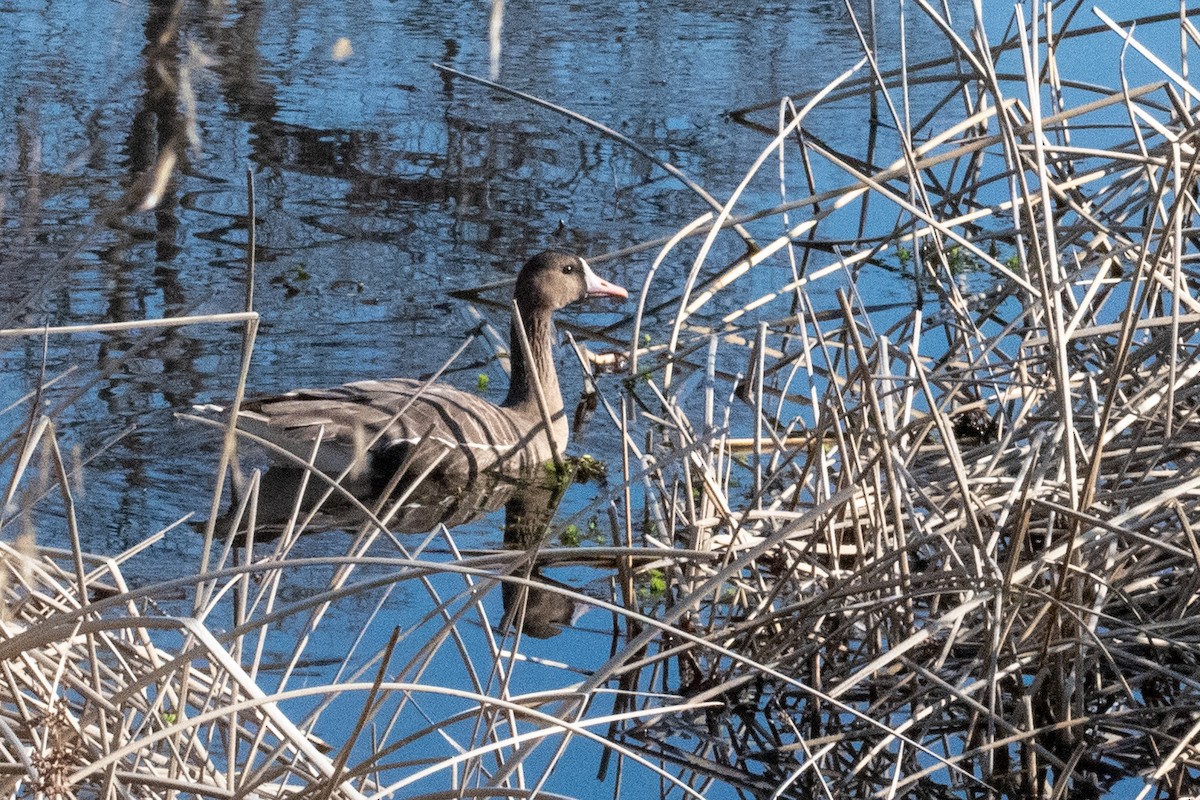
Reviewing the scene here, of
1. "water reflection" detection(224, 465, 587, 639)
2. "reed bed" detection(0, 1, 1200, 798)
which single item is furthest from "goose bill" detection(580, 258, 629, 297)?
"reed bed" detection(0, 1, 1200, 798)

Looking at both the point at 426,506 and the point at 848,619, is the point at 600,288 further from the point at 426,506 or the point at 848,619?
the point at 848,619

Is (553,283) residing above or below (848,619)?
below

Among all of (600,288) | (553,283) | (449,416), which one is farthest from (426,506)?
(600,288)

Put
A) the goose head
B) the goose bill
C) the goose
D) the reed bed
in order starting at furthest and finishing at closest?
1. the goose bill
2. the goose head
3. the goose
4. the reed bed

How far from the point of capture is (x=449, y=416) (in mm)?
7031

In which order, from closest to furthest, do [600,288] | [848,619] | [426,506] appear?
[848,619] < [426,506] < [600,288]

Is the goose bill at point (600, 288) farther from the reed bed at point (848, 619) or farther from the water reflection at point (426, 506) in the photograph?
the reed bed at point (848, 619)

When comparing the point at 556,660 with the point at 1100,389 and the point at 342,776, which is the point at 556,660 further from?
the point at 342,776

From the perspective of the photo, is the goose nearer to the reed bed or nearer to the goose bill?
the goose bill

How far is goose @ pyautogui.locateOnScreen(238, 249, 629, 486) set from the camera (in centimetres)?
665

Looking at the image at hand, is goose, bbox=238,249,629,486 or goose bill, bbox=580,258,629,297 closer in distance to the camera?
goose, bbox=238,249,629,486

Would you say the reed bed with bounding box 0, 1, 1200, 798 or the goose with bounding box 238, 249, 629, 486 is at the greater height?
the reed bed with bounding box 0, 1, 1200, 798

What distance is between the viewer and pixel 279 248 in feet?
29.2

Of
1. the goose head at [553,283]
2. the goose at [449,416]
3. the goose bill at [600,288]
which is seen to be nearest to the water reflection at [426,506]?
the goose at [449,416]
